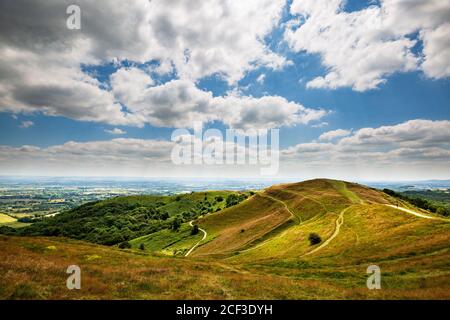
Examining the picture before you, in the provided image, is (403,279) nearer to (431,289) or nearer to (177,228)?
(431,289)

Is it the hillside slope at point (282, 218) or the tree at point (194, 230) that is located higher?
the hillside slope at point (282, 218)

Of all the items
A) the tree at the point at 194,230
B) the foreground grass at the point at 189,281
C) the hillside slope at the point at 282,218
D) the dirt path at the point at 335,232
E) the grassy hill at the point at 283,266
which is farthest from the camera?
the tree at the point at 194,230

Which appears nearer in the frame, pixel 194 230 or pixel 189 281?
pixel 189 281

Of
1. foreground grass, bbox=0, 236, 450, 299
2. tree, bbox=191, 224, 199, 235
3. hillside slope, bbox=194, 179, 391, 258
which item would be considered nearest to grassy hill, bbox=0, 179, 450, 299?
foreground grass, bbox=0, 236, 450, 299

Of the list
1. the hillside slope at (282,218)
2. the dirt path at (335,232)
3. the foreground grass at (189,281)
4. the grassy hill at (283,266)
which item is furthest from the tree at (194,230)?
the foreground grass at (189,281)

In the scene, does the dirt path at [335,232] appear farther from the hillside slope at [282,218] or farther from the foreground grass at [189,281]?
the foreground grass at [189,281]

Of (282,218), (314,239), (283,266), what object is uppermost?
(283,266)

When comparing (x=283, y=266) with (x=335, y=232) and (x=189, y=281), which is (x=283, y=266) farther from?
(x=335, y=232)

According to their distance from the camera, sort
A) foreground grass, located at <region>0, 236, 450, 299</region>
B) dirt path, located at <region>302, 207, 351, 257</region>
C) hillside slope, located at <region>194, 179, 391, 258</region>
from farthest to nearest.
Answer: hillside slope, located at <region>194, 179, 391, 258</region> < dirt path, located at <region>302, 207, 351, 257</region> < foreground grass, located at <region>0, 236, 450, 299</region>

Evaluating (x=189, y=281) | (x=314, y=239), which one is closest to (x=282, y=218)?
(x=314, y=239)

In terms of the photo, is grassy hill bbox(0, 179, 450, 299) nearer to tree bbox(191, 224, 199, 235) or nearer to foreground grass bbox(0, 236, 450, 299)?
foreground grass bbox(0, 236, 450, 299)
